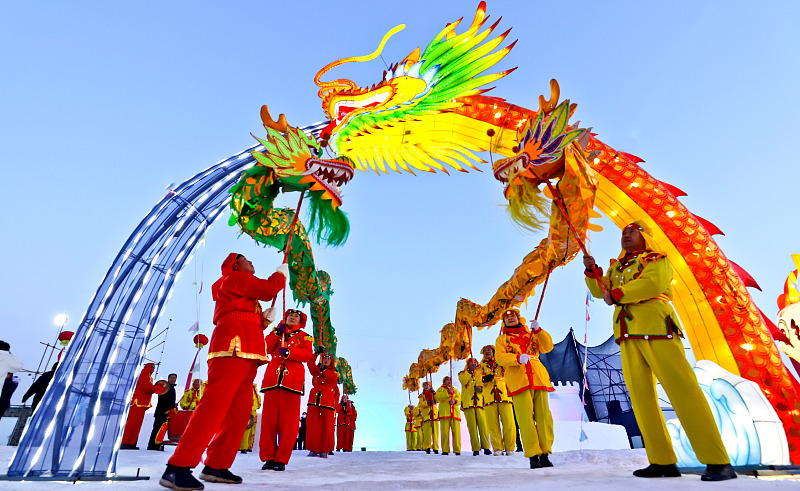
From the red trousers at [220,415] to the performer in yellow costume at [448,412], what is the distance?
8.91 m

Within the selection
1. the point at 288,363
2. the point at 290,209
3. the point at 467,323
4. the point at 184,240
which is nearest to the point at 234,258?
the point at 184,240

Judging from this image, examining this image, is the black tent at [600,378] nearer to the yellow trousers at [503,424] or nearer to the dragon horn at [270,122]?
the yellow trousers at [503,424]

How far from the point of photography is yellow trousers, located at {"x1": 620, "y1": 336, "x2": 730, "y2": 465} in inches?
110

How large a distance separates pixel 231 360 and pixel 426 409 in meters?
11.9

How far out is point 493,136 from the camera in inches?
225

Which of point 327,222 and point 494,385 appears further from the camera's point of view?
point 494,385

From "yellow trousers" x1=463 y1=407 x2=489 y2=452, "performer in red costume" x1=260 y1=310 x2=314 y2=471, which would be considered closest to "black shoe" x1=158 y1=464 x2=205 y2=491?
"performer in red costume" x1=260 y1=310 x2=314 y2=471

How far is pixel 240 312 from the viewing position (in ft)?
10.4

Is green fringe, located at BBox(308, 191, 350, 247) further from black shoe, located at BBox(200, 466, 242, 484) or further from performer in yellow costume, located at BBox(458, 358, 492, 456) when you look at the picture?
performer in yellow costume, located at BBox(458, 358, 492, 456)

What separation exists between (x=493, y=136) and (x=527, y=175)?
100 centimetres

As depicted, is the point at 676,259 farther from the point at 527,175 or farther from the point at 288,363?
the point at 288,363

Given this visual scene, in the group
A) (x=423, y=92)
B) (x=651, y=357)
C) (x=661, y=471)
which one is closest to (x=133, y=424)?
(x=423, y=92)

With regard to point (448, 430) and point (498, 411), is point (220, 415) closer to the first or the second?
point (498, 411)

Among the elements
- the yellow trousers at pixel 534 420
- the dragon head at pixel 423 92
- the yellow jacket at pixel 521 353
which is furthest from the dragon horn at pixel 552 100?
the yellow trousers at pixel 534 420
